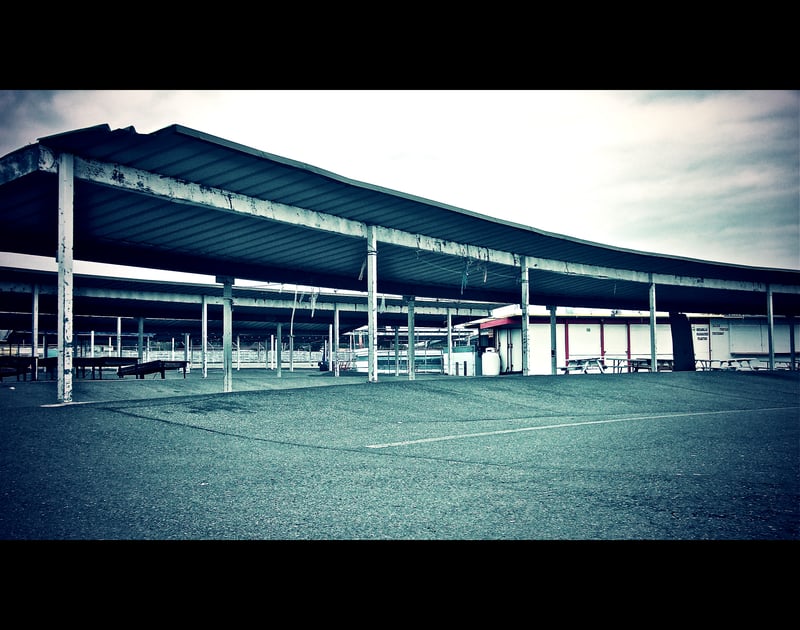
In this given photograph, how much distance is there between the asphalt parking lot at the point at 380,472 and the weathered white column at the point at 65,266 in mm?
685

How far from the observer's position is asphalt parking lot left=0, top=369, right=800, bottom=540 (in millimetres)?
3139

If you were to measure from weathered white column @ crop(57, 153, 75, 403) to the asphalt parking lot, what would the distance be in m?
0.68

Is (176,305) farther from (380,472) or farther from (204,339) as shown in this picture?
(380,472)

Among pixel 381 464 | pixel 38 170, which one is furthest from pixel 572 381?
pixel 38 170

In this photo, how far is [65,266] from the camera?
28.0ft

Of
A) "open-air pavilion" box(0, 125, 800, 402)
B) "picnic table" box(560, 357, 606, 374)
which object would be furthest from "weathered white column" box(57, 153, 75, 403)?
"picnic table" box(560, 357, 606, 374)

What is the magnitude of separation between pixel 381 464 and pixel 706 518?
2.91 m

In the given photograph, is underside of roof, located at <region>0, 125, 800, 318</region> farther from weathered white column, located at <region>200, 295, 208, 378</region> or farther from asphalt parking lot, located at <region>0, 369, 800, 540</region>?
weathered white column, located at <region>200, 295, 208, 378</region>

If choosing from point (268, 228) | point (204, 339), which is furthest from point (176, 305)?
point (268, 228)

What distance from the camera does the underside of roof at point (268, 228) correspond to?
9164mm

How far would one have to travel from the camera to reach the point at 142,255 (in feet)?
44.9

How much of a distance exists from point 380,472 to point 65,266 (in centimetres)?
703
